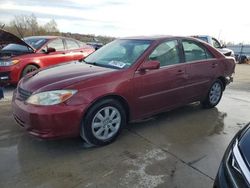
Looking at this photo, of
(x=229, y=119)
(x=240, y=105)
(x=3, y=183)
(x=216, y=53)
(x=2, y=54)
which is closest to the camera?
(x=3, y=183)

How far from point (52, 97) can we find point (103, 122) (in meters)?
0.77

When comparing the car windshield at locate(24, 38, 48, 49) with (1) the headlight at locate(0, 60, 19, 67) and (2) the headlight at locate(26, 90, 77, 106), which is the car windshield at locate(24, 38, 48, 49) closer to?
(1) the headlight at locate(0, 60, 19, 67)

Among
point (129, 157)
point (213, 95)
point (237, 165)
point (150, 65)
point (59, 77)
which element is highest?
point (150, 65)

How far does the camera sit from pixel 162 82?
446cm

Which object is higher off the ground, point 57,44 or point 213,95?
point 57,44

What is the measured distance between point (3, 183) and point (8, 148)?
2.81 ft

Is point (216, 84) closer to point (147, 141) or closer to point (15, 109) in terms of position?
point (147, 141)

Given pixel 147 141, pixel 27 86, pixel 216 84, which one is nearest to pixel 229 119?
pixel 216 84

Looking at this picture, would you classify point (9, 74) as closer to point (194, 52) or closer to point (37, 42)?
point (37, 42)

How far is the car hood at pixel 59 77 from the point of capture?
3.67 meters

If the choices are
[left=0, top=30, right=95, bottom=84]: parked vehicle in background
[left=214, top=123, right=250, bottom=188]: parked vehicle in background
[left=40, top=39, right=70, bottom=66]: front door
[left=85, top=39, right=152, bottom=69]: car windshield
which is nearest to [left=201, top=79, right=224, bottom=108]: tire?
[left=85, top=39, right=152, bottom=69]: car windshield

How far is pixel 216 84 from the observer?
573cm

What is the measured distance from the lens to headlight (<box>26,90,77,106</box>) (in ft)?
11.5

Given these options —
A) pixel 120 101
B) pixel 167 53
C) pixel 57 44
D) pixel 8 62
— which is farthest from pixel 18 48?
pixel 120 101
